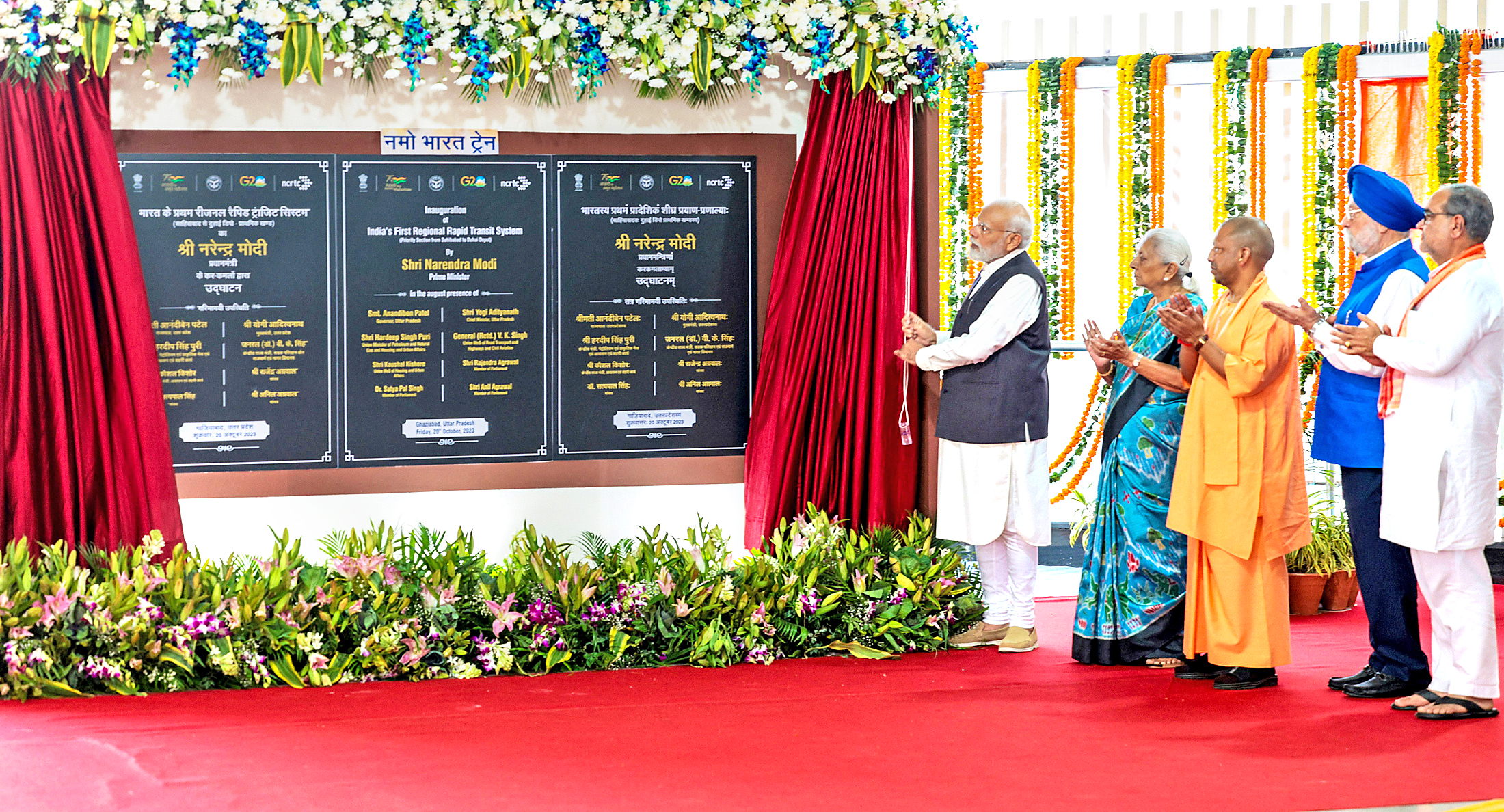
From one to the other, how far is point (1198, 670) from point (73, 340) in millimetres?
3727

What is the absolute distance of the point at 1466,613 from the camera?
10.8 feet

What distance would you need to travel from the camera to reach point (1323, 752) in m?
3.05

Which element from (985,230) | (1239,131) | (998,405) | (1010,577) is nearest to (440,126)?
(985,230)

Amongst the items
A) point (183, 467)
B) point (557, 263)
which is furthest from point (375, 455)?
point (557, 263)

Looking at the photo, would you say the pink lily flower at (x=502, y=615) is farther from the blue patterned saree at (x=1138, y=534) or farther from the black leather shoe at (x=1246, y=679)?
the black leather shoe at (x=1246, y=679)

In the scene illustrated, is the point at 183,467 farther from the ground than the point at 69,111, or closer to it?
closer to it

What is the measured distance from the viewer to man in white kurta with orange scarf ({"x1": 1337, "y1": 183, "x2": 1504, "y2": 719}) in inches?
127

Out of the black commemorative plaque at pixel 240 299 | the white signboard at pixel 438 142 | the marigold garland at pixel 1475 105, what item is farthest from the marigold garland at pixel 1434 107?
the black commemorative plaque at pixel 240 299

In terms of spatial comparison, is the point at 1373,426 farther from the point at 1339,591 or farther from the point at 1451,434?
the point at 1339,591

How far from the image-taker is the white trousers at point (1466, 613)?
3270 millimetres

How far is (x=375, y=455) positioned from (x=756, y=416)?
1350mm

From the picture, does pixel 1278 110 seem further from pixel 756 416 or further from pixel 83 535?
pixel 83 535

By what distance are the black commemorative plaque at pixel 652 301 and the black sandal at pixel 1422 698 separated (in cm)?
229

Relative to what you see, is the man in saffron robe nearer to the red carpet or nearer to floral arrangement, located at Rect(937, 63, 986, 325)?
the red carpet
